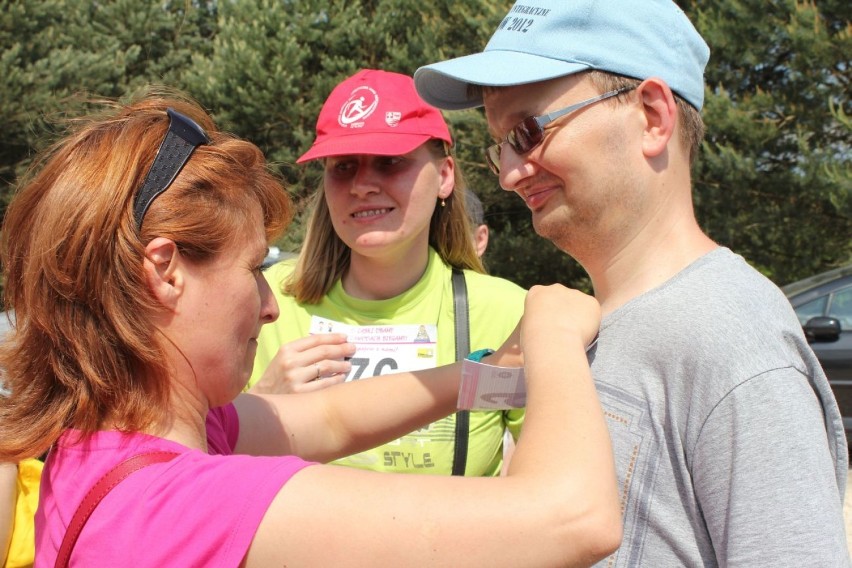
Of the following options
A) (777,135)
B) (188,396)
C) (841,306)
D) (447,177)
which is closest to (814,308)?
(841,306)

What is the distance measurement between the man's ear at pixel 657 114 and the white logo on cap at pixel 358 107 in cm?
A: 143

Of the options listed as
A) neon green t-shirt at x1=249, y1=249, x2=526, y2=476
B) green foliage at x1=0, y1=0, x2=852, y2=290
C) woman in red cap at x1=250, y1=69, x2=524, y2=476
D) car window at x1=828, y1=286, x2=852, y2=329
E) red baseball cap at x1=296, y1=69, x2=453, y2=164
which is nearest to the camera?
neon green t-shirt at x1=249, y1=249, x2=526, y2=476

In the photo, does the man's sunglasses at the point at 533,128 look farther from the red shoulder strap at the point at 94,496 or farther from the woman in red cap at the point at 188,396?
the red shoulder strap at the point at 94,496

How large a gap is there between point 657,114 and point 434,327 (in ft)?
4.39

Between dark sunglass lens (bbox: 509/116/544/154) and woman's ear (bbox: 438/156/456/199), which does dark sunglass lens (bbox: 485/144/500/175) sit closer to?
dark sunglass lens (bbox: 509/116/544/154)

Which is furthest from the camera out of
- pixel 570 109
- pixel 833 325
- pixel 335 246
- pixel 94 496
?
pixel 833 325

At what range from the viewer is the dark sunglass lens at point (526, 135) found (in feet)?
5.34

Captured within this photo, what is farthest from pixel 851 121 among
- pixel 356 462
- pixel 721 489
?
pixel 721 489

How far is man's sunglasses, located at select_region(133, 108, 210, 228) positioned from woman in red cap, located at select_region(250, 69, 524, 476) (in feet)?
4.27

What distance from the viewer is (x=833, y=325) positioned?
6727 millimetres

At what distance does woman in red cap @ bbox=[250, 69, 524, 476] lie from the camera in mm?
2672

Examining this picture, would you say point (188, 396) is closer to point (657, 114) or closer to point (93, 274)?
point (93, 274)

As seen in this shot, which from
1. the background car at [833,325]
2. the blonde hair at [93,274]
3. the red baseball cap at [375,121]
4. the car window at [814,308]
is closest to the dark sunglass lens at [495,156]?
the blonde hair at [93,274]

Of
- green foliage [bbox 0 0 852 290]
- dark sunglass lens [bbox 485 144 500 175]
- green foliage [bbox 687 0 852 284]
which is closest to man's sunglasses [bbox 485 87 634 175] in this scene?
dark sunglass lens [bbox 485 144 500 175]
